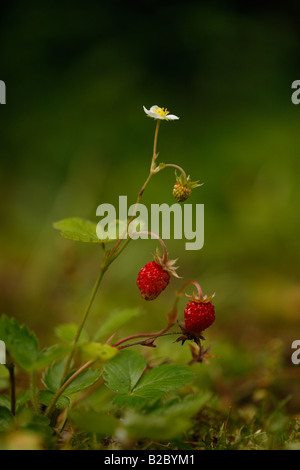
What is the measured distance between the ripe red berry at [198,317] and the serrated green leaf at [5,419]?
305 mm

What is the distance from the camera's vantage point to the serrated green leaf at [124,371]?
779mm

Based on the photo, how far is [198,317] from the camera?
73 centimetres

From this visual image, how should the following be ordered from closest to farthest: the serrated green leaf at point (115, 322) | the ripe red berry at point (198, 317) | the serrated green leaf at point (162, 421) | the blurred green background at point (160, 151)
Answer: the serrated green leaf at point (162, 421), the ripe red berry at point (198, 317), the serrated green leaf at point (115, 322), the blurred green background at point (160, 151)

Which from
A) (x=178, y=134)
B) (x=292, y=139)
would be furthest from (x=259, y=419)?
(x=178, y=134)

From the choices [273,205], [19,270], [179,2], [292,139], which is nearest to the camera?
[19,270]

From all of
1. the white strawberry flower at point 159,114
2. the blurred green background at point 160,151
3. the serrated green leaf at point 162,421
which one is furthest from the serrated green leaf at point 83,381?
the blurred green background at point 160,151

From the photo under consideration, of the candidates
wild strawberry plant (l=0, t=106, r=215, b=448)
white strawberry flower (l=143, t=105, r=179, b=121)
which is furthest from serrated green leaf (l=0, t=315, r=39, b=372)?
white strawberry flower (l=143, t=105, r=179, b=121)

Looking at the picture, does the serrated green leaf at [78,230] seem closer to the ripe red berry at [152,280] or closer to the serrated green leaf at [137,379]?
the ripe red berry at [152,280]

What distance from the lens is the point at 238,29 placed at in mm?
4500

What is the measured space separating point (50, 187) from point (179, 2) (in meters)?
2.72

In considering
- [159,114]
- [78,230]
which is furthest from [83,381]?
[159,114]

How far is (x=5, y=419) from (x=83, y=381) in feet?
0.45

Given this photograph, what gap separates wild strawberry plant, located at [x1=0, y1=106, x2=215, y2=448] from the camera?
0.63 metres
